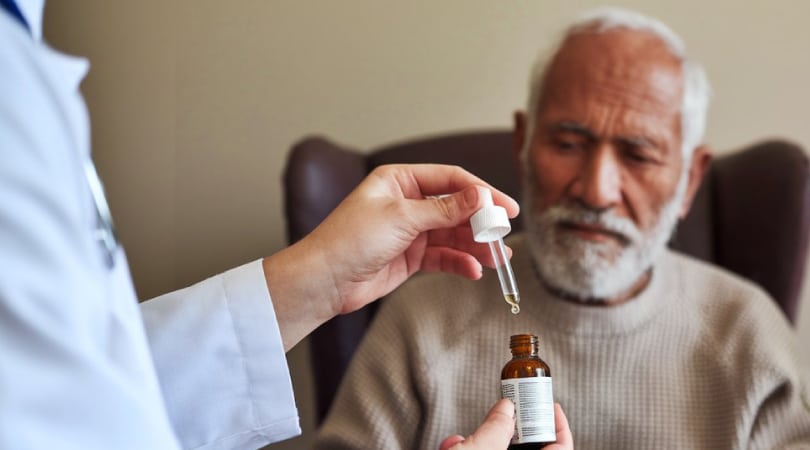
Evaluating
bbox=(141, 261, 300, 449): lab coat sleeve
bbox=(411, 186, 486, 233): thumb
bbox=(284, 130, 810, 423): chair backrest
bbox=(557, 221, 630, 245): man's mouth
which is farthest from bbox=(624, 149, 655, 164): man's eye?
bbox=(141, 261, 300, 449): lab coat sleeve

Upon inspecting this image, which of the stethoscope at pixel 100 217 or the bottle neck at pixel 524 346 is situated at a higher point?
the stethoscope at pixel 100 217

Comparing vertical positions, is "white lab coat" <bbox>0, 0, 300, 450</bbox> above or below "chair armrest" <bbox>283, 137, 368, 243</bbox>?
above

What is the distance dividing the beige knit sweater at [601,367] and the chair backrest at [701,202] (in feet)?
0.37

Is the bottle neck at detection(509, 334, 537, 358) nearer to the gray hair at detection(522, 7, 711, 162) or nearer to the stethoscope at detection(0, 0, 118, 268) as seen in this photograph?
the stethoscope at detection(0, 0, 118, 268)

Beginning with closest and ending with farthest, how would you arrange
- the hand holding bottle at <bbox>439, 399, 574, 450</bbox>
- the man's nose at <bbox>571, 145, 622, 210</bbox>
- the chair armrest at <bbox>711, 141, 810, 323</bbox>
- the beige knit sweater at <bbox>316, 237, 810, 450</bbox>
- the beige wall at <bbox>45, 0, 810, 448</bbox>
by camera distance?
the hand holding bottle at <bbox>439, 399, 574, 450</bbox>
the beige knit sweater at <bbox>316, 237, 810, 450</bbox>
the man's nose at <bbox>571, 145, 622, 210</bbox>
the chair armrest at <bbox>711, 141, 810, 323</bbox>
the beige wall at <bbox>45, 0, 810, 448</bbox>

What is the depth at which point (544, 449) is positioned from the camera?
28.6 inches

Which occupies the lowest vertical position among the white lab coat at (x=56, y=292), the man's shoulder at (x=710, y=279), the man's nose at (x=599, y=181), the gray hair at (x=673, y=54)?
the man's shoulder at (x=710, y=279)

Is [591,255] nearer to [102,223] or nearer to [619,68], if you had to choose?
[619,68]

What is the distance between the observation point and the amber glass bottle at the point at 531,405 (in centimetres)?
71

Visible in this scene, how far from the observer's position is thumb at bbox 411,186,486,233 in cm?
77

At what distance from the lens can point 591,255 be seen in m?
1.28

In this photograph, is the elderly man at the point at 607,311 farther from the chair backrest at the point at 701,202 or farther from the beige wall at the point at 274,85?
the beige wall at the point at 274,85

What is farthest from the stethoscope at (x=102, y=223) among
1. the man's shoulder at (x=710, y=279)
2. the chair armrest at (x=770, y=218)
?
the chair armrest at (x=770, y=218)

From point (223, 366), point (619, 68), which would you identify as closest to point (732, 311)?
point (619, 68)
